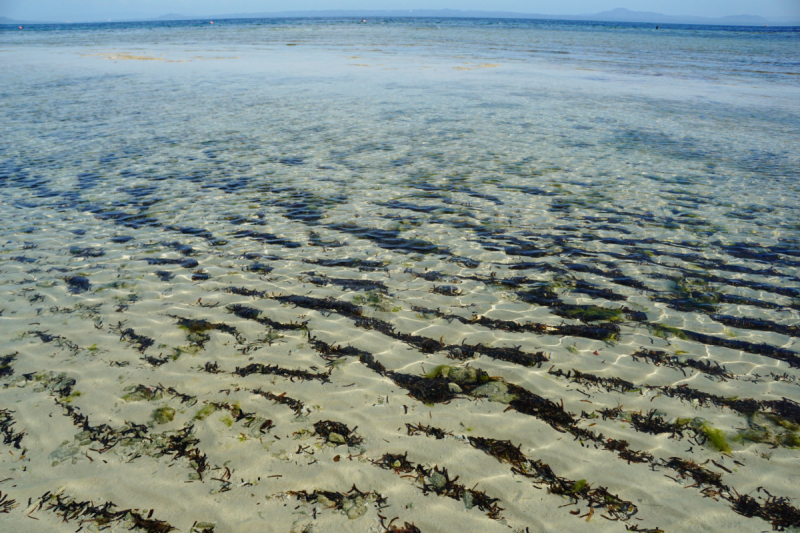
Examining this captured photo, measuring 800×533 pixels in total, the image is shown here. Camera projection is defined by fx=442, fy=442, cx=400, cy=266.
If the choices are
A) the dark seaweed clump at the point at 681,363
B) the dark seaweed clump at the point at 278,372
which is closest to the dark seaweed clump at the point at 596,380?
the dark seaweed clump at the point at 681,363

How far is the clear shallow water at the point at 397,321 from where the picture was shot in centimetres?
381

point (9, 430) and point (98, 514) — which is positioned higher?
point (9, 430)

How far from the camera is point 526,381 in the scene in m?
5.00

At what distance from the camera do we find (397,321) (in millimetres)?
6086

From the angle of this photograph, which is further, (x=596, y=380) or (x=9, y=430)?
(x=596, y=380)

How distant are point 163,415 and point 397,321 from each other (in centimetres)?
295

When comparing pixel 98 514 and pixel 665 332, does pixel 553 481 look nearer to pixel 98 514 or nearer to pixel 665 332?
pixel 665 332

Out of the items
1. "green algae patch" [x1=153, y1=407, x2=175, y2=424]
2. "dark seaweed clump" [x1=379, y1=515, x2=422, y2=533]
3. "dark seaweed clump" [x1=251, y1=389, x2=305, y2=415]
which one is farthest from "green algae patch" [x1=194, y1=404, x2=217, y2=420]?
"dark seaweed clump" [x1=379, y1=515, x2=422, y2=533]

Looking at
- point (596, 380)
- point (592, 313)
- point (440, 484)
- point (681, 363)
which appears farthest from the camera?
point (592, 313)

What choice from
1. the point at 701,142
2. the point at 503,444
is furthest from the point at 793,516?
the point at 701,142

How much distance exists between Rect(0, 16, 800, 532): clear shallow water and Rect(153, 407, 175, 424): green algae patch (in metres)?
0.04

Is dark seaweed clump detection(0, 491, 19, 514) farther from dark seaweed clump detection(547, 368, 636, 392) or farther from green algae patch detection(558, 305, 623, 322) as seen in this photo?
green algae patch detection(558, 305, 623, 322)

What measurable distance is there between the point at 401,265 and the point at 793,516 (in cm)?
552

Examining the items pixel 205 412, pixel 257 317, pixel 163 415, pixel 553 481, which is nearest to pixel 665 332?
pixel 553 481
